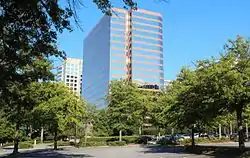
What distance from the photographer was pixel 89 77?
17912cm

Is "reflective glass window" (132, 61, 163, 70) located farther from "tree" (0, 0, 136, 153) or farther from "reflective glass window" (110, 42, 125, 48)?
"tree" (0, 0, 136, 153)

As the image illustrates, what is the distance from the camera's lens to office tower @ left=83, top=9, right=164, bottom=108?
148000 mm

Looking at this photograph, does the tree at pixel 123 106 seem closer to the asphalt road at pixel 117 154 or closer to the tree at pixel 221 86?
the asphalt road at pixel 117 154

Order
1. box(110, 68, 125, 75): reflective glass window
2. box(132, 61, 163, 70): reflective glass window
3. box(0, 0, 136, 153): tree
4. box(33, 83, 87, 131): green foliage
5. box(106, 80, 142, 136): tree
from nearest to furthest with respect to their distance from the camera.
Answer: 1. box(0, 0, 136, 153): tree
2. box(33, 83, 87, 131): green foliage
3. box(106, 80, 142, 136): tree
4. box(110, 68, 125, 75): reflective glass window
5. box(132, 61, 163, 70): reflective glass window

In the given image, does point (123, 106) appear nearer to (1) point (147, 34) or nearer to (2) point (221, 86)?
(2) point (221, 86)

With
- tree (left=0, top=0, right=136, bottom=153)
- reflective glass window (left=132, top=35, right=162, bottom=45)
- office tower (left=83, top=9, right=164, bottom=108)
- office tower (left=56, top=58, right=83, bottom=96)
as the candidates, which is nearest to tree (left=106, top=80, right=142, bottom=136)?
office tower (left=56, top=58, right=83, bottom=96)

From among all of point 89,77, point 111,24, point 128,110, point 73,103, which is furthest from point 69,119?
point 89,77

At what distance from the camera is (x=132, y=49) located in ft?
493

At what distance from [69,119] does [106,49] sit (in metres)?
113

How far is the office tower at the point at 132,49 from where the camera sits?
14800cm

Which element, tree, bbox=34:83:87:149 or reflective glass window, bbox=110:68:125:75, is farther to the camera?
reflective glass window, bbox=110:68:125:75

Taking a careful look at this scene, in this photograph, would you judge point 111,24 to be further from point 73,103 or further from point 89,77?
point 73,103

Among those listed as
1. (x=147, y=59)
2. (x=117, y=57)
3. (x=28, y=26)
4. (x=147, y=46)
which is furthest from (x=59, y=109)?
(x=147, y=46)

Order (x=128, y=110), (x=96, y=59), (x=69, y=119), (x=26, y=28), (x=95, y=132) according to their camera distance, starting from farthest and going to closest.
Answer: (x=96, y=59), (x=95, y=132), (x=128, y=110), (x=69, y=119), (x=26, y=28)
